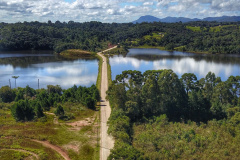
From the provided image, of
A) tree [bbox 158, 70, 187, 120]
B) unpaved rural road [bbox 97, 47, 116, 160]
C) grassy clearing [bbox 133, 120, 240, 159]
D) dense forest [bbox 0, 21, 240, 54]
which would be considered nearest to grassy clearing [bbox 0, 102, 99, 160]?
unpaved rural road [bbox 97, 47, 116, 160]

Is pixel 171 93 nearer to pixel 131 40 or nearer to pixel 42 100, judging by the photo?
pixel 42 100

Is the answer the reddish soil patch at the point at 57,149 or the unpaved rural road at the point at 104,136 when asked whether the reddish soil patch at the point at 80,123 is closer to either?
the unpaved rural road at the point at 104,136

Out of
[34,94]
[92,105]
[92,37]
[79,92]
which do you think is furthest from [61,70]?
[92,37]

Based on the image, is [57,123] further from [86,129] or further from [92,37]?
[92,37]

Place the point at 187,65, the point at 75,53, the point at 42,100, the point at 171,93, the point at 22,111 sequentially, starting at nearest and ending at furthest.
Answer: the point at 22,111, the point at 171,93, the point at 42,100, the point at 187,65, the point at 75,53

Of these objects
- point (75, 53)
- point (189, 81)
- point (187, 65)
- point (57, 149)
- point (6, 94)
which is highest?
point (75, 53)

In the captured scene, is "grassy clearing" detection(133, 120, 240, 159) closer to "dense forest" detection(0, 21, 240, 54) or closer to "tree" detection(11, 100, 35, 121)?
"tree" detection(11, 100, 35, 121)

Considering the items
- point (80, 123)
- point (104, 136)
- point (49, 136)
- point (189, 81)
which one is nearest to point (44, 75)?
point (80, 123)
